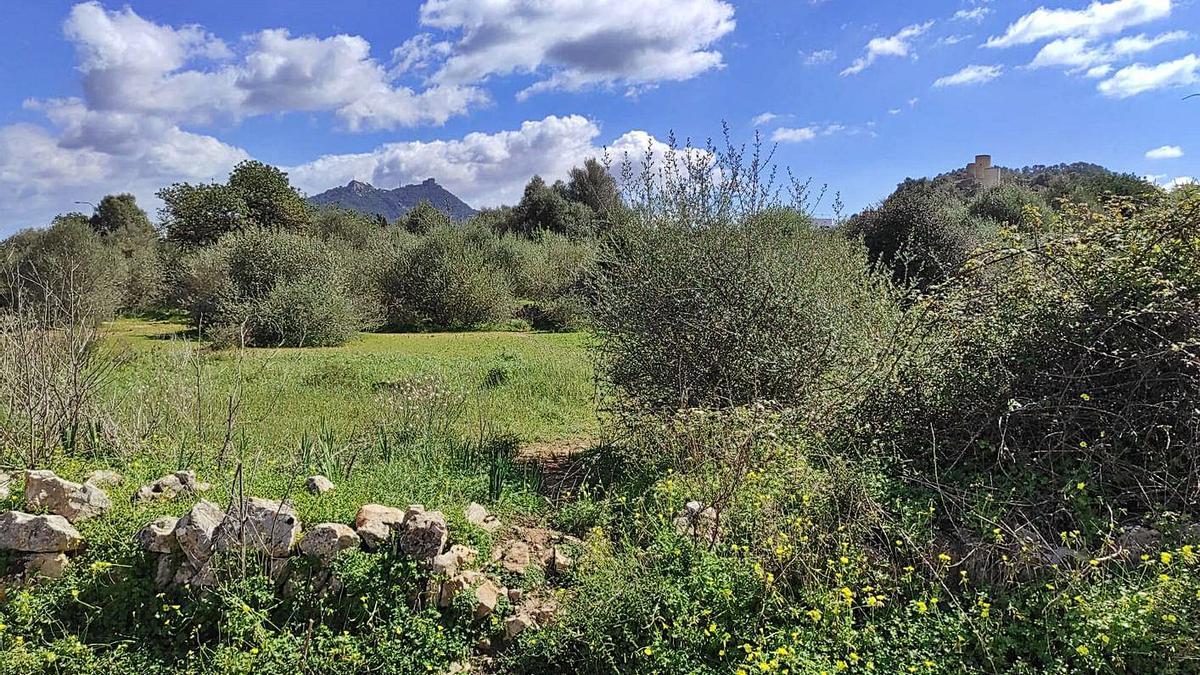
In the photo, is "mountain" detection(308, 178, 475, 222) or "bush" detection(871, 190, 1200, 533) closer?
"bush" detection(871, 190, 1200, 533)

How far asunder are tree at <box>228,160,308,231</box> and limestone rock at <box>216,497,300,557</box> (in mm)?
24942

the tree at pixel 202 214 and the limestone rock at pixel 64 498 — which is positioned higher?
the tree at pixel 202 214

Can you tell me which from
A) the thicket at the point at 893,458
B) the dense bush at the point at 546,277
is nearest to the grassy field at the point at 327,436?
the thicket at the point at 893,458

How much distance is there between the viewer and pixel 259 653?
310cm

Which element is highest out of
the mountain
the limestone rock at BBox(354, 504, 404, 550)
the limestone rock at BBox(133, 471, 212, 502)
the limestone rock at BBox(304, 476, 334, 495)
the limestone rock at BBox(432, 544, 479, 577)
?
the mountain

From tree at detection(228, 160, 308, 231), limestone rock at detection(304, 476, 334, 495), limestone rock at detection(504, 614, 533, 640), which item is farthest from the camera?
tree at detection(228, 160, 308, 231)

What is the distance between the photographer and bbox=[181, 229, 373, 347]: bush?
16047 millimetres

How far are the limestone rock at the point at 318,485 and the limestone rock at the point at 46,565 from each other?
1275 mm

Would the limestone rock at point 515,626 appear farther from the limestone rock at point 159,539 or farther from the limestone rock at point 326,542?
the limestone rock at point 159,539

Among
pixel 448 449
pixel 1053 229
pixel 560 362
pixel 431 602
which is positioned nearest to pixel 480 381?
pixel 560 362

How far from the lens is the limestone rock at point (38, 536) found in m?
3.67

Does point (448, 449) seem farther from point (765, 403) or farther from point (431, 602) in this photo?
point (765, 403)

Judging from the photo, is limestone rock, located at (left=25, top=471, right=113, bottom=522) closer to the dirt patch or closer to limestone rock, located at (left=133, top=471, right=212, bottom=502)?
limestone rock, located at (left=133, top=471, right=212, bottom=502)

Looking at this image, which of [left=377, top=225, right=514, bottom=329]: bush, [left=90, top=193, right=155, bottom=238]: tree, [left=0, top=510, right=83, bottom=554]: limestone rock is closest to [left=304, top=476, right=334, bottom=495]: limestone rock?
[left=0, top=510, right=83, bottom=554]: limestone rock
